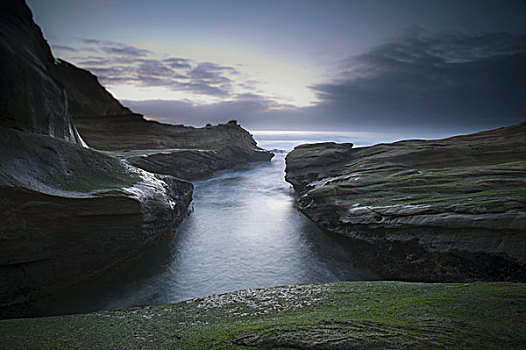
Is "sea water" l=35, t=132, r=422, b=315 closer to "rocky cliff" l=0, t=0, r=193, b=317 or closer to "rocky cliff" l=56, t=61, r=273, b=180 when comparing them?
"rocky cliff" l=0, t=0, r=193, b=317

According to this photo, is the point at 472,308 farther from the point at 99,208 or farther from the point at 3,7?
the point at 3,7

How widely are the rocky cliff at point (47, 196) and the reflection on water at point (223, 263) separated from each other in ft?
2.46

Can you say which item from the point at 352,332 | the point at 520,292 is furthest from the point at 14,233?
the point at 520,292

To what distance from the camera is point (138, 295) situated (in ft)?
23.8

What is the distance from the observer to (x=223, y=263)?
9398 millimetres

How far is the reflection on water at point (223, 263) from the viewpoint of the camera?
7211mm

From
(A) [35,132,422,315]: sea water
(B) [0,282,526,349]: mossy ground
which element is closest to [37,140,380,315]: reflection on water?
(A) [35,132,422,315]: sea water

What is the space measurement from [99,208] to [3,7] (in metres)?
7.43

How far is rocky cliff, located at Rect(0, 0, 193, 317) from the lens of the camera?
6039 millimetres

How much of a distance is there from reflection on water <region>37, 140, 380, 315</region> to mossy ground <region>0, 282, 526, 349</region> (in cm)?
191

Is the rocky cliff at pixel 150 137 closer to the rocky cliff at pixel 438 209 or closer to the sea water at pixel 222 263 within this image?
the sea water at pixel 222 263

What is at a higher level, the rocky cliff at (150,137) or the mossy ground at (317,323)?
the rocky cliff at (150,137)

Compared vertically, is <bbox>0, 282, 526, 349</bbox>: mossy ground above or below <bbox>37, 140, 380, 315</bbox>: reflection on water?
above

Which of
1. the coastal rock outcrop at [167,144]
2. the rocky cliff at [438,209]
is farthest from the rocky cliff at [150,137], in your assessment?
the rocky cliff at [438,209]
